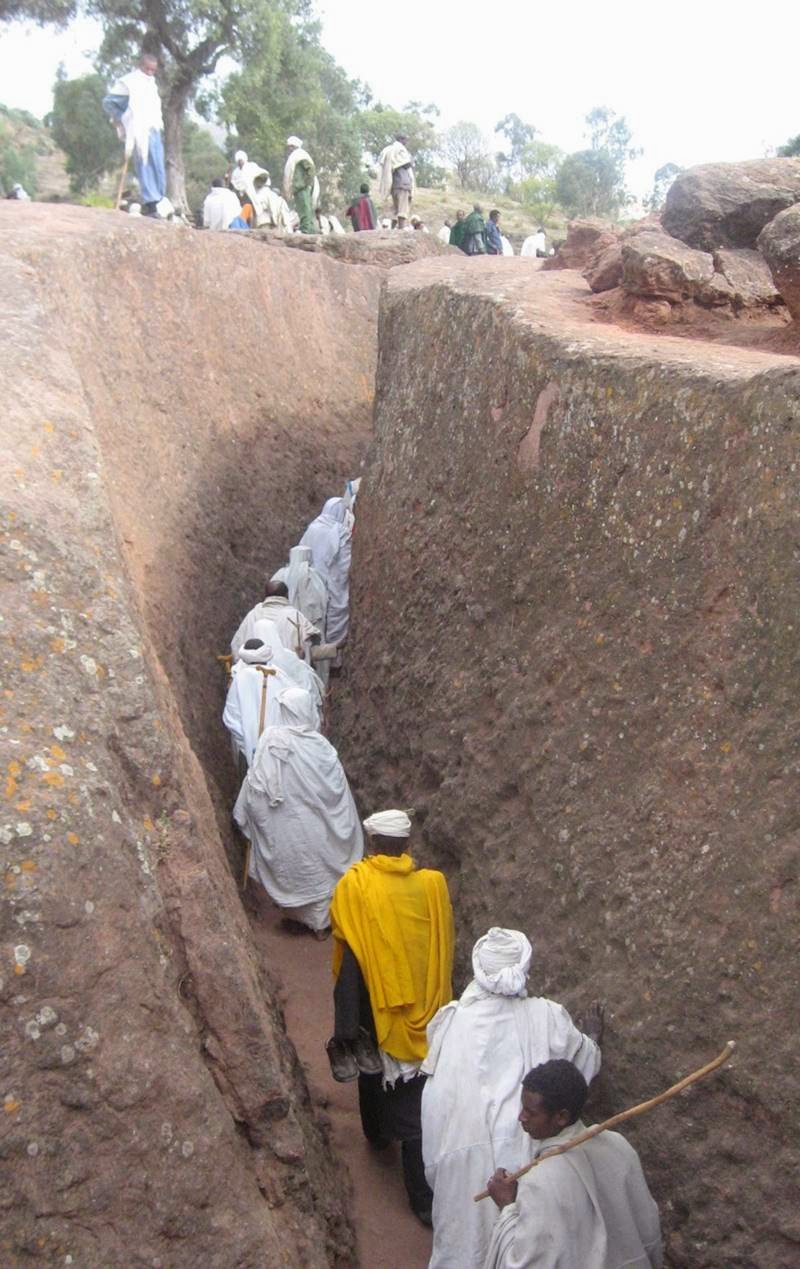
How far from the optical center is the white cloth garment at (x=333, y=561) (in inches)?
365

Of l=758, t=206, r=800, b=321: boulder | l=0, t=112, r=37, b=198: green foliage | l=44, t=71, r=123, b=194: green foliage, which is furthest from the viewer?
l=0, t=112, r=37, b=198: green foliage

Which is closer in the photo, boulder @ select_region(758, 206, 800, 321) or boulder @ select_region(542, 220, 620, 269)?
boulder @ select_region(758, 206, 800, 321)

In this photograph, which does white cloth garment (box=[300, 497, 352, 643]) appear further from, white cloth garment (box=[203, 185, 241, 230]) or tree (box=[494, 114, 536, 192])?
tree (box=[494, 114, 536, 192])

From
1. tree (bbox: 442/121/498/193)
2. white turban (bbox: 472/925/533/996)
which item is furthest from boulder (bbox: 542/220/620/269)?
tree (bbox: 442/121/498/193)

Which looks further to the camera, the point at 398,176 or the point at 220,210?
the point at 398,176

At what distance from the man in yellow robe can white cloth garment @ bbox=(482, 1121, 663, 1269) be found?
131 cm

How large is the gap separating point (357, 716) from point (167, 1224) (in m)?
4.26

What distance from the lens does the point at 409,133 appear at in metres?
40.8

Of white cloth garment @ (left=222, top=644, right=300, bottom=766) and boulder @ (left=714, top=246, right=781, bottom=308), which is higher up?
boulder @ (left=714, top=246, right=781, bottom=308)

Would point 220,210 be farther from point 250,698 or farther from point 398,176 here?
point 250,698

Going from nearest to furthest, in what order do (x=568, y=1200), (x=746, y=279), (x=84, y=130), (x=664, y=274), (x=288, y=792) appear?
(x=568, y=1200), (x=288, y=792), (x=664, y=274), (x=746, y=279), (x=84, y=130)

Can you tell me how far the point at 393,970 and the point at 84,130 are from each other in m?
30.9

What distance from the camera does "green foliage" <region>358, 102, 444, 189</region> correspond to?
130 feet

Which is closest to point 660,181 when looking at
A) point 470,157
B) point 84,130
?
point 470,157
